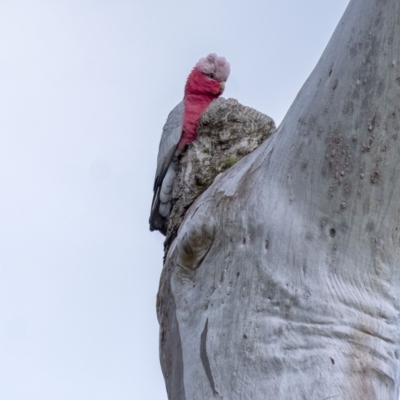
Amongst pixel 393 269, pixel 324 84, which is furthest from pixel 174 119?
pixel 393 269

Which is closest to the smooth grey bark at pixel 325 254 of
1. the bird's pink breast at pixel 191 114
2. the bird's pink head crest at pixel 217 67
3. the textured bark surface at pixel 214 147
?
the textured bark surface at pixel 214 147

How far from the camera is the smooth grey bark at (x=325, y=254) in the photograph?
2230 millimetres

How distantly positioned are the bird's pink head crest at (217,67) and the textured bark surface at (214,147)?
3.63 ft

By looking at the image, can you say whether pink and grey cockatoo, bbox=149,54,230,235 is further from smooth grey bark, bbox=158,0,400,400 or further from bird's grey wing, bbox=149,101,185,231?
smooth grey bark, bbox=158,0,400,400

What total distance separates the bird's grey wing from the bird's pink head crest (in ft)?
2.19

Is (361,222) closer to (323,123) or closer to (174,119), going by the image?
(323,123)

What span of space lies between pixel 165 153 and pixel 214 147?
47 centimetres

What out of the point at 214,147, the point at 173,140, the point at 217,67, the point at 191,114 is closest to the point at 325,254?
the point at 214,147

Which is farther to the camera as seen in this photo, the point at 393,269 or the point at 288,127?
the point at 288,127

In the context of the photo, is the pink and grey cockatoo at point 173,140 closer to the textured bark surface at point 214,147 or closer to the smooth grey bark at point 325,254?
the textured bark surface at point 214,147

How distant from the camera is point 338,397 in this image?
215 centimetres

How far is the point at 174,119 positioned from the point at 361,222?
1.55 meters

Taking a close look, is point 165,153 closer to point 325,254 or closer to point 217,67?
point 217,67

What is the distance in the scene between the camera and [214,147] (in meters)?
3.29
